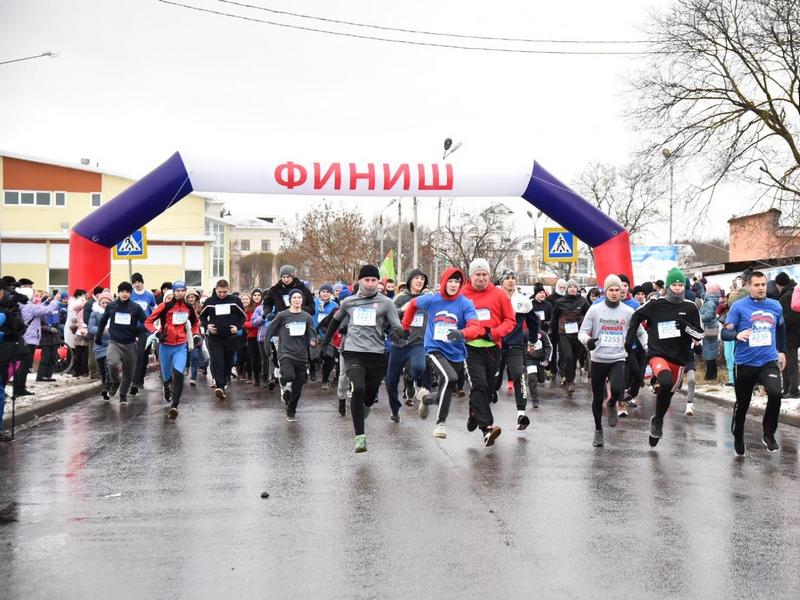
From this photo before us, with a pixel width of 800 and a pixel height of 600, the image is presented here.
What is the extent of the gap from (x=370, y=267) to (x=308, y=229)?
170 feet

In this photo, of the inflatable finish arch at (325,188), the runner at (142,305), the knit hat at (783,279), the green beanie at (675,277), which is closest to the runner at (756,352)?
the green beanie at (675,277)

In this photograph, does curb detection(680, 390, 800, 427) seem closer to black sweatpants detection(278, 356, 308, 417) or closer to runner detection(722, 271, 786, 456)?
runner detection(722, 271, 786, 456)

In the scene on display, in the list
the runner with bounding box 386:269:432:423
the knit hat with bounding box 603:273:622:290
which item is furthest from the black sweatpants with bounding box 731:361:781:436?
the runner with bounding box 386:269:432:423

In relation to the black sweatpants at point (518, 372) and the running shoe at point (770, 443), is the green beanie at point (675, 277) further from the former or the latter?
the black sweatpants at point (518, 372)

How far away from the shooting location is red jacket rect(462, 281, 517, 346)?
34.0 ft

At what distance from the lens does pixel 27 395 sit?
15.2 metres

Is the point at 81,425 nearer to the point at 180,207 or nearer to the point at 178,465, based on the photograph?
the point at 178,465

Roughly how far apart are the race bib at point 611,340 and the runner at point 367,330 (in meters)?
2.42

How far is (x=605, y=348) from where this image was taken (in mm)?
10977

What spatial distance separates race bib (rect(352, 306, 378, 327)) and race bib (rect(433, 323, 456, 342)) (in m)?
0.68

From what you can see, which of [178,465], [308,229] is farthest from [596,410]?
[308,229]

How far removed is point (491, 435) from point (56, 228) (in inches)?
1954

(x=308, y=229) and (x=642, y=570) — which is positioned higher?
(x=308, y=229)

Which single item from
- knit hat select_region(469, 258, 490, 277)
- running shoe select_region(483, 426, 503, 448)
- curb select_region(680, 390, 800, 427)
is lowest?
curb select_region(680, 390, 800, 427)
